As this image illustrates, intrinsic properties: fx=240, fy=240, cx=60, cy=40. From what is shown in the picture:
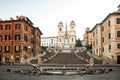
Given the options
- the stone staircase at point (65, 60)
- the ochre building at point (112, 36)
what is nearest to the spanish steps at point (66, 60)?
the stone staircase at point (65, 60)

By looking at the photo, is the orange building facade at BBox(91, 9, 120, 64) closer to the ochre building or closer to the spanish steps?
the ochre building

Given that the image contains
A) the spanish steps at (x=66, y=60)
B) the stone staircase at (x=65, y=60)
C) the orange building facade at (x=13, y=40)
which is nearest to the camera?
the stone staircase at (x=65, y=60)

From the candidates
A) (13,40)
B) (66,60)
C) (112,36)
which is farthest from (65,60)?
(13,40)

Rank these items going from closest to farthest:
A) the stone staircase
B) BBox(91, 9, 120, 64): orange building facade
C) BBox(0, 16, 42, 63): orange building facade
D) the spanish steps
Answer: the stone staircase, the spanish steps, BBox(91, 9, 120, 64): orange building facade, BBox(0, 16, 42, 63): orange building facade

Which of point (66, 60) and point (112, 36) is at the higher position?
point (112, 36)

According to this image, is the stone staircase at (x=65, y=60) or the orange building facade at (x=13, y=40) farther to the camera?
the orange building facade at (x=13, y=40)

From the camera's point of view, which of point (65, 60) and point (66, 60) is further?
point (65, 60)

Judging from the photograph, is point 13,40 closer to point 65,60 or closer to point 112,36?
point 65,60

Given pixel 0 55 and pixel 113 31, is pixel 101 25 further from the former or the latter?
pixel 0 55

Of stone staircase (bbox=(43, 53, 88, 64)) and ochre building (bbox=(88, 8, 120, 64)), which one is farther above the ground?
ochre building (bbox=(88, 8, 120, 64))

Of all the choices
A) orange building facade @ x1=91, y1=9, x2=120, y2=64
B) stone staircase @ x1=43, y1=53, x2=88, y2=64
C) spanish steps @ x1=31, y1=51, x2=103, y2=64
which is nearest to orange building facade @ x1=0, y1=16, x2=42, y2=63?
spanish steps @ x1=31, y1=51, x2=103, y2=64

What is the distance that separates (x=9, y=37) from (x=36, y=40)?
17.3m

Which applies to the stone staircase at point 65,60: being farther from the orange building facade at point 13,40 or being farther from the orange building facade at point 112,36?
the orange building facade at point 13,40

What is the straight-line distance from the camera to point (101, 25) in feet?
240
